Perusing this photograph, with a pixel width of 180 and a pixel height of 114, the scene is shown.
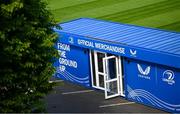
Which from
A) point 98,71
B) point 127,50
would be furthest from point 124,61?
point 98,71

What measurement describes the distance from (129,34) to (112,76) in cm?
194

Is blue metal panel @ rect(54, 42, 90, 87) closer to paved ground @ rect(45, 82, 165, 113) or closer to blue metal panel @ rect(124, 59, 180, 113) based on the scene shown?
paved ground @ rect(45, 82, 165, 113)

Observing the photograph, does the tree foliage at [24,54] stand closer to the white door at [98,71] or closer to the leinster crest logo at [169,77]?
the leinster crest logo at [169,77]

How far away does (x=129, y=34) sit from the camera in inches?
805

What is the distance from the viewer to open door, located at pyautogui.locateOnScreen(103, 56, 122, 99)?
19766 millimetres

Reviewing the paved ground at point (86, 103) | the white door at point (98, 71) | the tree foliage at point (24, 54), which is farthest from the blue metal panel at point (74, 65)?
the tree foliage at point (24, 54)

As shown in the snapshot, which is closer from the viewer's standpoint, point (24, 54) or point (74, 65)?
point (24, 54)

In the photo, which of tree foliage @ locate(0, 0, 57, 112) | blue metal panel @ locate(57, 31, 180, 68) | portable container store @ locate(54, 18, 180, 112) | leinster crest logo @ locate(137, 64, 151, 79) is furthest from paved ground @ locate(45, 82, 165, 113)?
tree foliage @ locate(0, 0, 57, 112)

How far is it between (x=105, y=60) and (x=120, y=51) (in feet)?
3.34

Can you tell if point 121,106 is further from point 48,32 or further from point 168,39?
point 48,32

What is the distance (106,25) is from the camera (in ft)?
73.9

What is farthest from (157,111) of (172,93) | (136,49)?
(136,49)

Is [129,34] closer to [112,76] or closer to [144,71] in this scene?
[112,76]

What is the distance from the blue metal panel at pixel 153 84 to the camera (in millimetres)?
17500
